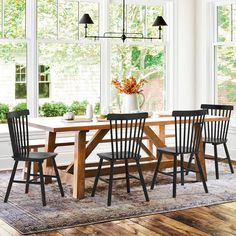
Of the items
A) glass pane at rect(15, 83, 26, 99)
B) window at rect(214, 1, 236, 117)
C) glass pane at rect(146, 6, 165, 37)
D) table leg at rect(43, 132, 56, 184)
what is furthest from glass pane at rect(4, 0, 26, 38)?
window at rect(214, 1, 236, 117)

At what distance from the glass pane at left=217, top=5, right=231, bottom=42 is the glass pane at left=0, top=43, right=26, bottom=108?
290 centimetres

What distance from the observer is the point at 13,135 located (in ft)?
17.4

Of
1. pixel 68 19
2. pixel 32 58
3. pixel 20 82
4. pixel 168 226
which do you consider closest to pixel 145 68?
pixel 68 19

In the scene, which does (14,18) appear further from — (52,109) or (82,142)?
(82,142)

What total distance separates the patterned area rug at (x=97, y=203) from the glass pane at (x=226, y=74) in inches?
79.6

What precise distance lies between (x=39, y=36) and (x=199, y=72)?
2.56 metres

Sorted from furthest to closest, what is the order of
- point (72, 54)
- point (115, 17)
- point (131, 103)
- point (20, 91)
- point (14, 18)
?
1. point (115, 17)
2. point (72, 54)
3. point (20, 91)
4. point (14, 18)
5. point (131, 103)

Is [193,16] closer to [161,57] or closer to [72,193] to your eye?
[161,57]

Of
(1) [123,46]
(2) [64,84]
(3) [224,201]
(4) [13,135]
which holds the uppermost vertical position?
(1) [123,46]

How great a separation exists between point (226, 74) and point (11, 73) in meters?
3.11

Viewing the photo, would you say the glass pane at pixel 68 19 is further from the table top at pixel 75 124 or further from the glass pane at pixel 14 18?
the table top at pixel 75 124

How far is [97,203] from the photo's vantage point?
5340 mm

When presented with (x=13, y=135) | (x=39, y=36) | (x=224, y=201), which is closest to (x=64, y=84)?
(x=39, y=36)

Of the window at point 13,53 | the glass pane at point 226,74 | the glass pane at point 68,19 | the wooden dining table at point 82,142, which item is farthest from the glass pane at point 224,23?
the window at point 13,53
